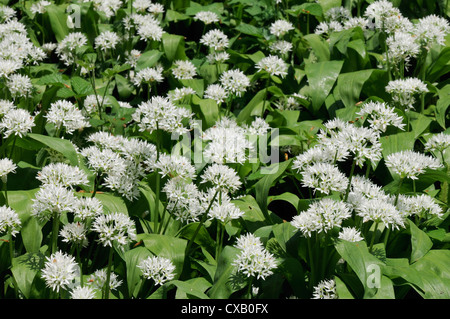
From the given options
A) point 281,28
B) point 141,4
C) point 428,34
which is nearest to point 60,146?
point 141,4

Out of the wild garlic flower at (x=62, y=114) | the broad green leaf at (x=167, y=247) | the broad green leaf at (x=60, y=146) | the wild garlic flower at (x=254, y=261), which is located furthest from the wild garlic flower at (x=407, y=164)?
the wild garlic flower at (x=62, y=114)

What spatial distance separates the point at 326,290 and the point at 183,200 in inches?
Result: 37.0

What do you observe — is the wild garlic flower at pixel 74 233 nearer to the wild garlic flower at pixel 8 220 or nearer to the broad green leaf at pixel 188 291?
the wild garlic flower at pixel 8 220

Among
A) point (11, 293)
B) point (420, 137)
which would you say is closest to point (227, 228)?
point (11, 293)

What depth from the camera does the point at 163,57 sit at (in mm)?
4746

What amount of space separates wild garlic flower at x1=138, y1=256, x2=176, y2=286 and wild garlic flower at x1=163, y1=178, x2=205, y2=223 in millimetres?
441

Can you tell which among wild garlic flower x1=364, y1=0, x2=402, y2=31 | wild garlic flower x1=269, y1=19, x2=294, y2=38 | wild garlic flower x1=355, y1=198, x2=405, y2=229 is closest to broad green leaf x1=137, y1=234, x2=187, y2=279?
wild garlic flower x1=355, y1=198, x2=405, y2=229

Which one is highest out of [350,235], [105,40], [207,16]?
[207,16]

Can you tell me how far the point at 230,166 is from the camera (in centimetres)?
354

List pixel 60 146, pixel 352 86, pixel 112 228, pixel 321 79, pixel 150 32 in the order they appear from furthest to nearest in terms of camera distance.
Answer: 1. pixel 150 32
2. pixel 321 79
3. pixel 352 86
4. pixel 60 146
5. pixel 112 228

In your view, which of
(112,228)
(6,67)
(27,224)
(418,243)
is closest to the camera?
(112,228)

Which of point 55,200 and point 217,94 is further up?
point 55,200

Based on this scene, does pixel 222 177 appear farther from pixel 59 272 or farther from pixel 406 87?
pixel 406 87

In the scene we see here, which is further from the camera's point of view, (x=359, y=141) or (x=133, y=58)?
(x=133, y=58)
